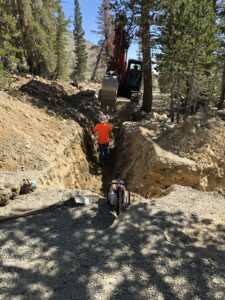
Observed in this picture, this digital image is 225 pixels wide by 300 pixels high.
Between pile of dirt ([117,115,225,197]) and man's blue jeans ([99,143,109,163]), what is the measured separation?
4.69ft

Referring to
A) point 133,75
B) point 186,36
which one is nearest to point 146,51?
point 133,75

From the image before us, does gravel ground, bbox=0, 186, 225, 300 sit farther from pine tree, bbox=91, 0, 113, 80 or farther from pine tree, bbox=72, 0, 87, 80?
pine tree, bbox=72, 0, 87, 80

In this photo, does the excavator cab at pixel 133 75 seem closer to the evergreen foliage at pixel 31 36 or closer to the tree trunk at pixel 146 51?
the tree trunk at pixel 146 51

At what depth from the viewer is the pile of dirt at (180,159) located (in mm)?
10656

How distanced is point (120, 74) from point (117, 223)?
12797mm

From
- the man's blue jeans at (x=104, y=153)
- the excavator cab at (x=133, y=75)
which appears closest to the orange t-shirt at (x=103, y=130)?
the man's blue jeans at (x=104, y=153)

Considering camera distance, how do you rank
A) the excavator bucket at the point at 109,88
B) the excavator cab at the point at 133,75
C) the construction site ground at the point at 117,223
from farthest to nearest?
the excavator cab at the point at 133,75
the excavator bucket at the point at 109,88
the construction site ground at the point at 117,223

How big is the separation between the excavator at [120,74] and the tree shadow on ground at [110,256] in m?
9.92

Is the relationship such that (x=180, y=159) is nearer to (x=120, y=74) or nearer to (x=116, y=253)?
(x=116, y=253)

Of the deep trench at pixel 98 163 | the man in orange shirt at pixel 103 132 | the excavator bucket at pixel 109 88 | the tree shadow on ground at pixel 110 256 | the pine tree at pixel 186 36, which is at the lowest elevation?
the deep trench at pixel 98 163

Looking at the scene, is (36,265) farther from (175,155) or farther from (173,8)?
(173,8)

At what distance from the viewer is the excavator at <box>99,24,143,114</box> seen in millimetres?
16266

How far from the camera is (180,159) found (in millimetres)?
10969

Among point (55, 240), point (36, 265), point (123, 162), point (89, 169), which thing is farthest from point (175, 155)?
point (36, 265)
